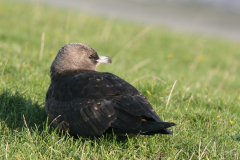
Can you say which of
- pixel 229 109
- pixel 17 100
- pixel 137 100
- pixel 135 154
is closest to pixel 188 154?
pixel 135 154

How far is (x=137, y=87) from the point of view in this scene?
5051 mm

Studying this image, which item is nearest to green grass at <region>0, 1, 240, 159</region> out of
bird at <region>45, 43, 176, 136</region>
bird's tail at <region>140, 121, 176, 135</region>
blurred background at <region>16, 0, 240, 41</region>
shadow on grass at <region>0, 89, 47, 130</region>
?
shadow on grass at <region>0, 89, 47, 130</region>

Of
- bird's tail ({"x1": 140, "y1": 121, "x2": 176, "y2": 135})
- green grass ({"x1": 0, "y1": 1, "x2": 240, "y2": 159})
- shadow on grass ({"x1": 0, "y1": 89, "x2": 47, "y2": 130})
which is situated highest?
bird's tail ({"x1": 140, "y1": 121, "x2": 176, "y2": 135})

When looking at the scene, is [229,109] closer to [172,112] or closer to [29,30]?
[172,112]

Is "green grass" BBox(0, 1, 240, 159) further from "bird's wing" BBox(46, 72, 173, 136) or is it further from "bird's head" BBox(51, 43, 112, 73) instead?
"bird's head" BBox(51, 43, 112, 73)

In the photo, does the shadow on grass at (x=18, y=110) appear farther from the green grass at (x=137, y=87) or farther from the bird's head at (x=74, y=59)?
the bird's head at (x=74, y=59)

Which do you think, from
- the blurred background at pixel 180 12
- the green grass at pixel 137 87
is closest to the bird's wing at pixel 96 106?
the green grass at pixel 137 87

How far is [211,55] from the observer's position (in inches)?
405

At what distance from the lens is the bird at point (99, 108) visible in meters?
2.99

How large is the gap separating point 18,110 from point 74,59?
42.2 inches

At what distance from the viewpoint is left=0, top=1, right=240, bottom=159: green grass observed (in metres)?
3.14

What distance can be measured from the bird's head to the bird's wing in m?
0.67

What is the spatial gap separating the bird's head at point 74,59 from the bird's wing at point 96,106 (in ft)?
2.19

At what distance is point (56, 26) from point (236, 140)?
25.9ft
